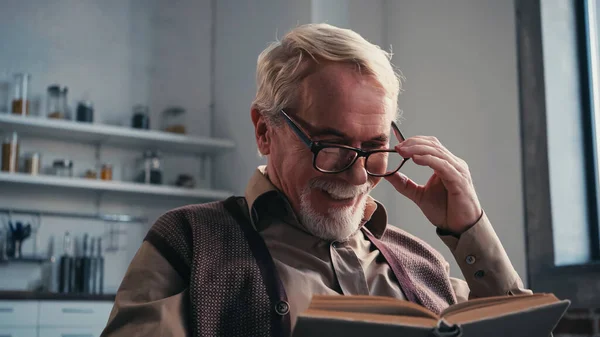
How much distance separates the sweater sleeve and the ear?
1.31 ft

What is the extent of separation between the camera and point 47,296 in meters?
3.72

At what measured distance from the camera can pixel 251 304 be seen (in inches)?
52.9

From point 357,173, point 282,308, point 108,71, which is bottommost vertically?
point 282,308

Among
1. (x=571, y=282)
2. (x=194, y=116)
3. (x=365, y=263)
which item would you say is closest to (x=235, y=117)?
A: (x=194, y=116)

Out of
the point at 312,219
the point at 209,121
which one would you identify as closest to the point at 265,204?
the point at 312,219

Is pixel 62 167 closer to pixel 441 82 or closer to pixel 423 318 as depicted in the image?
pixel 441 82

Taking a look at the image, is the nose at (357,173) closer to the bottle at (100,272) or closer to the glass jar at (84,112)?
the bottle at (100,272)

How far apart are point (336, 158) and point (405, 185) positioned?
0.24 m

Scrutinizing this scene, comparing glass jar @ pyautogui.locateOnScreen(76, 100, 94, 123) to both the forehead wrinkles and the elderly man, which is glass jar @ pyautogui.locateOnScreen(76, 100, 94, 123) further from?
the forehead wrinkles

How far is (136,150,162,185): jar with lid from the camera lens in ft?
15.5

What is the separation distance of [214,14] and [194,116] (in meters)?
0.80

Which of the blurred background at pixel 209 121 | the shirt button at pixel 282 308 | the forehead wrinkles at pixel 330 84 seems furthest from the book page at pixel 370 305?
the blurred background at pixel 209 121

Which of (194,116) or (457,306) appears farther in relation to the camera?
(194,116)

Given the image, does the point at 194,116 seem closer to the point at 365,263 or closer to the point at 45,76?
the point at 45,76
